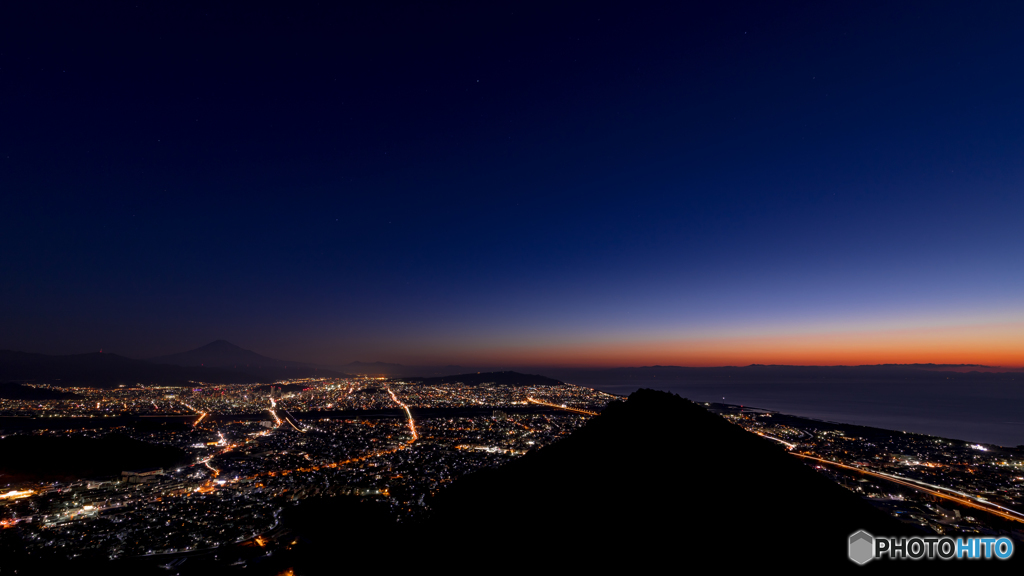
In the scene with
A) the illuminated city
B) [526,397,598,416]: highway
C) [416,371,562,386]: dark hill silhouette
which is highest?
the illuminated city

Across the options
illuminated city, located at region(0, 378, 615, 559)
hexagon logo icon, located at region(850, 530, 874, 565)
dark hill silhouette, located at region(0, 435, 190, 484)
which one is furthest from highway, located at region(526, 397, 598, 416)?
hexagon logo icon, located at region(850, 530, 874, 565)

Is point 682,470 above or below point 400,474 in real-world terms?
above

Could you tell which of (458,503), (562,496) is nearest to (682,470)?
(562,496)

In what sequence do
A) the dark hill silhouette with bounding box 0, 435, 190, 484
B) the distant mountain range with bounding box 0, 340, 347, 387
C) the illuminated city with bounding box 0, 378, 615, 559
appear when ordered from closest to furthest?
1. the illuminated city with bounding box 0, 378, 615, 559
2. the dark hill silhouette with bounding box 0, 435, 190, 484
3. the distant mountain range with bounding box 0, 340, 347, 387

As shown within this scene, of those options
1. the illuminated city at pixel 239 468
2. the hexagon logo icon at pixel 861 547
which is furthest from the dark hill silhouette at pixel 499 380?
the hexagon logo icon at pixel 861 547

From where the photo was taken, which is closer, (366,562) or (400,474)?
(366,562)

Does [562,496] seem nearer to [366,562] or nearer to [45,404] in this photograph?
[366,562]

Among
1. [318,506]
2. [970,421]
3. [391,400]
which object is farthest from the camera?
[391,400]

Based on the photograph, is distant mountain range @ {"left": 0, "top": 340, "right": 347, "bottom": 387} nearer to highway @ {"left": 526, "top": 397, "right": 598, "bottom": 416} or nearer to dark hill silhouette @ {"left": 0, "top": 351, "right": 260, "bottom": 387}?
dark hill silhouette @ {"left": 0, "top": 351, "right": 260, "bottom": 387}
